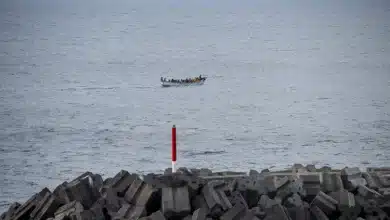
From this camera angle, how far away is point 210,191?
8.16 metres

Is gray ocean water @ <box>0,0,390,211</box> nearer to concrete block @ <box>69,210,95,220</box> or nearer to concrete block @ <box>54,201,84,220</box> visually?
concrete block @ <box>54,201,84,220</box>

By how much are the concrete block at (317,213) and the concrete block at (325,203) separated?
0.11 m

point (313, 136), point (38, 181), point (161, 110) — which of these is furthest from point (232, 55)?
point (38, 181)

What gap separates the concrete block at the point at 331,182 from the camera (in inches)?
360

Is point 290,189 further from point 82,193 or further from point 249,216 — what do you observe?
point 82,193

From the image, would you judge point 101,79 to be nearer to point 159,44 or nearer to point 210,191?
point 159,44

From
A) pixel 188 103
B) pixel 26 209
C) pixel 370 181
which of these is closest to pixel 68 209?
pixel 26 209

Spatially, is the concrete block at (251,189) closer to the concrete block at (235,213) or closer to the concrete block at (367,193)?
the concrete block at (235,213)

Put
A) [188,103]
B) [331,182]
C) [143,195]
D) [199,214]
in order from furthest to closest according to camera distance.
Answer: [188,103], [331,182], [143,195], [199,214]

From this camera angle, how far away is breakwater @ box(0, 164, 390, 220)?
801 centimetres

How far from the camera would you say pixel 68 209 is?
833cm

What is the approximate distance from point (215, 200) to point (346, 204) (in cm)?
159

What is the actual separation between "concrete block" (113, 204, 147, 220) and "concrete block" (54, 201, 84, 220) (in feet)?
1.41

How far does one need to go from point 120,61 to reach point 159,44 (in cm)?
1716
